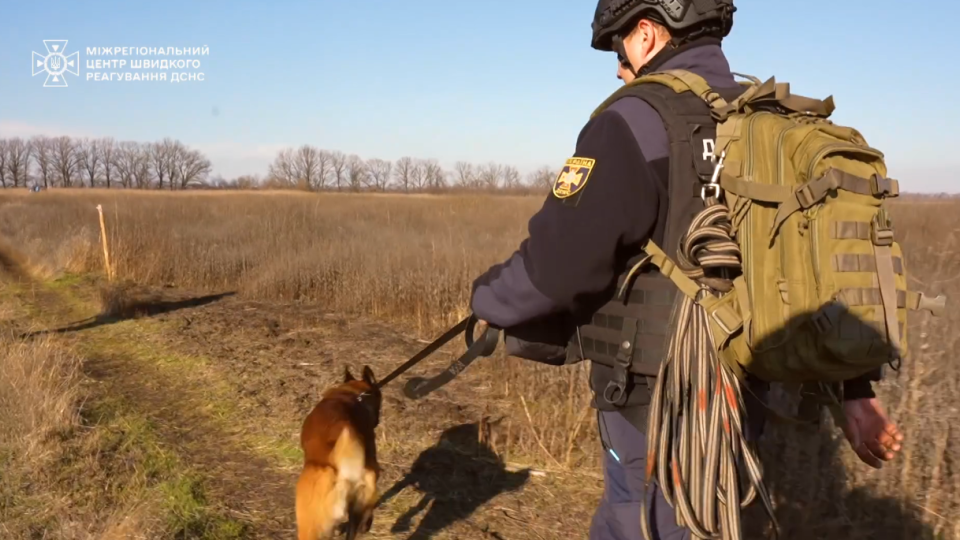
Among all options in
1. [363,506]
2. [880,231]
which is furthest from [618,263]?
[363,506]

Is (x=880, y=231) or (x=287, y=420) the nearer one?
(x=880, y=231)

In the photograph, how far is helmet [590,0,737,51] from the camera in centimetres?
196

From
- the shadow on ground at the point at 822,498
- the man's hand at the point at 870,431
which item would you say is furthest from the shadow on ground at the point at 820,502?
the man's hand at the point at 870,431

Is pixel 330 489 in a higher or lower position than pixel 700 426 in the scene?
lower

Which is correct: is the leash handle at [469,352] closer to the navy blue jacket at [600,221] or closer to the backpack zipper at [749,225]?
the navy blue jacket at [600,221]

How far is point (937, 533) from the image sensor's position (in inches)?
140

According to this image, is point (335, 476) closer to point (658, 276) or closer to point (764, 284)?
point (658, 276)

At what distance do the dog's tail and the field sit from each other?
2.46 feet

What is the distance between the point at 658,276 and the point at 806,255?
15.9 inches

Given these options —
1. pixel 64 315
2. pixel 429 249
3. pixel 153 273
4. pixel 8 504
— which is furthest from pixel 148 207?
pixel 8 504

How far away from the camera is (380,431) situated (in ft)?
18.0

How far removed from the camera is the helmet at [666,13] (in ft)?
6.45

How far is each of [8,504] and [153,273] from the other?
35.5 ft

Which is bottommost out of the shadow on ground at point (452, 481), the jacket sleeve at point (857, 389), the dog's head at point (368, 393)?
the shadow on ground at point (452, 481)
